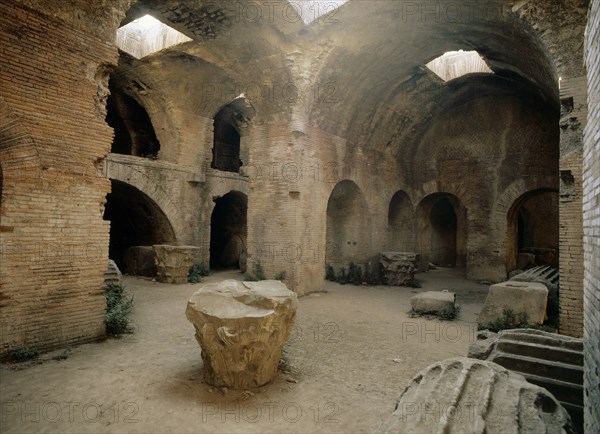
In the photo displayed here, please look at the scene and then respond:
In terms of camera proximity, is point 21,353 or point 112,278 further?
point 112,278

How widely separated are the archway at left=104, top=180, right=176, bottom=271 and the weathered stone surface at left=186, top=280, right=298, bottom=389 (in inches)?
348

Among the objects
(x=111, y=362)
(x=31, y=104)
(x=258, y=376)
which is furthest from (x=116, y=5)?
(x=258, y=376)

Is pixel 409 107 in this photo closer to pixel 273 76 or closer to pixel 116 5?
pixel 273 76

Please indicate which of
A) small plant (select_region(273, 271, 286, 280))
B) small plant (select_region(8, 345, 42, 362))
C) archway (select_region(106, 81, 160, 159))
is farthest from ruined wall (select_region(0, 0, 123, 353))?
archway (select_region(106, 81, 160, 159))

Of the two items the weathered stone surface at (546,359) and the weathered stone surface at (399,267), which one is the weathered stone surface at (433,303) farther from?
the weathered stone surface at (546,359)

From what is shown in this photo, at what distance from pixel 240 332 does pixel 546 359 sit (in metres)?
2.99

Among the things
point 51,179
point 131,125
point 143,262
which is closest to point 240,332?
point 51,179

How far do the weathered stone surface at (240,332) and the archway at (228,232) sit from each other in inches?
458

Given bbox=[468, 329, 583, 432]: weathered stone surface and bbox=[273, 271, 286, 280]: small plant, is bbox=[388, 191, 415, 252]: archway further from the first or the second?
bbox=[468, 329, 583, 432]: weathered stone surface

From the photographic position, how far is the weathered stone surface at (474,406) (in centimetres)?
218

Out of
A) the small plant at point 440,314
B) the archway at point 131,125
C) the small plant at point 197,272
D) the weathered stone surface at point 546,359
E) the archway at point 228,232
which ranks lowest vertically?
the small plant at point 440,314

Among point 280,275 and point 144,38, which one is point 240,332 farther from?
point 144,38

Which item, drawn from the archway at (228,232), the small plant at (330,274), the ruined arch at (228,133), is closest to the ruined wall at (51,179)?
the small plant at (330,274)

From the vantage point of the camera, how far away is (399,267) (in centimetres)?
1167
